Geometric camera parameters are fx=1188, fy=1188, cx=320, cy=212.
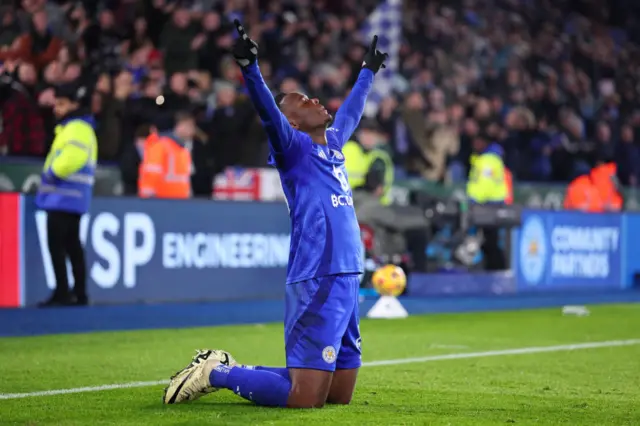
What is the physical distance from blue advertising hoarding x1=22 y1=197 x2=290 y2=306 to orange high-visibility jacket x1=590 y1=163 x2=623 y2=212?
948cm

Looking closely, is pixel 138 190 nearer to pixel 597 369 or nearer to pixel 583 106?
pixel 597 369

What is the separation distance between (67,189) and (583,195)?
1264 cm

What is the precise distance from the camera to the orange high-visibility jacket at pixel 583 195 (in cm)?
2286

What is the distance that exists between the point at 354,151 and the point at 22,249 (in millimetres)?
5659

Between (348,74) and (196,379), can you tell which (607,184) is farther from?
(196,379)

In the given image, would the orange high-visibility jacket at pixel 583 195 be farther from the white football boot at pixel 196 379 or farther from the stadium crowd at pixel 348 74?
the white football boot at pixel 196 379

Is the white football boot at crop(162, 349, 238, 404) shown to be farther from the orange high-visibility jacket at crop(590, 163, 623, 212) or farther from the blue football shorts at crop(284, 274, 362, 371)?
the orange high-visibility jacket at crop(590, 163, 623, 212)

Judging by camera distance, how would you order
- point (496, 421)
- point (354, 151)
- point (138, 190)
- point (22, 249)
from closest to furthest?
point (496, 421) → point (22, 249) → point (138, 190) → point (354, 151)

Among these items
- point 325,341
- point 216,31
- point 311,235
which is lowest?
point 325,341

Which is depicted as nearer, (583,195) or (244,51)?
(244,51)

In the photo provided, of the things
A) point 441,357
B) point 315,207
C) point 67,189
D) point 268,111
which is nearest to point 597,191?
point 67,189

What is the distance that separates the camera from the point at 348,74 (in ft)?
70.3

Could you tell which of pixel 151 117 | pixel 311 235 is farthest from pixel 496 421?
pixel 151 117

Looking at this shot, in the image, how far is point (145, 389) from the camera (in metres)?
7.46
